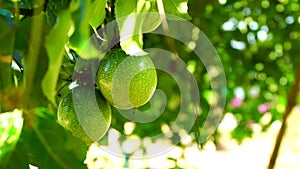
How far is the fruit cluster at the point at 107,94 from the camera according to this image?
0.77 m

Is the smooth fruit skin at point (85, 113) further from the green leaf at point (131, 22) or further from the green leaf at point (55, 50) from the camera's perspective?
the green leaf at point (55, 50)

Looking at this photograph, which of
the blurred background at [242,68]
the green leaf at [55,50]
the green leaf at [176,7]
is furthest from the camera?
the blurred background at [242,68]

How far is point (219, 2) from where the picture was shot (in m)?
1.94

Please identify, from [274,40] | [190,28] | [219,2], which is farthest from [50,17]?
[274,40]

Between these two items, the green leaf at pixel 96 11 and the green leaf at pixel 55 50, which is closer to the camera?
the green leaf at pixel 55 50

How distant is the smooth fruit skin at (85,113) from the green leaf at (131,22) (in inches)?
6.7

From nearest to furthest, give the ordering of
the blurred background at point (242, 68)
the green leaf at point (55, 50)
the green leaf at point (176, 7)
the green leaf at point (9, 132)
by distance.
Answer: the green leaf at point (55, 50)
the green leaf at point (9, 132)
the green leaf at point (176, 7)
the blurred background at point (242, 68)

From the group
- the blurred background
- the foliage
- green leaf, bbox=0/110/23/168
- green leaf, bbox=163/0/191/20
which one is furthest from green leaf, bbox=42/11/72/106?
the blurred background

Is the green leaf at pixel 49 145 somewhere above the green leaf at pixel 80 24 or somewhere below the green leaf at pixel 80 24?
below

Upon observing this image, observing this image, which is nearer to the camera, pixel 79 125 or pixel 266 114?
pixel 79 125

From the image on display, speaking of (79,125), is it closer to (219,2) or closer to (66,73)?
(66,73)

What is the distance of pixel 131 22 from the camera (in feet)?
2.10

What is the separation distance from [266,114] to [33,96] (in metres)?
1.93

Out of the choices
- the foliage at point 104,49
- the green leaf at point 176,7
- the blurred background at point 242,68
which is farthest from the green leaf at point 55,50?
the blurred background at point 242,68
